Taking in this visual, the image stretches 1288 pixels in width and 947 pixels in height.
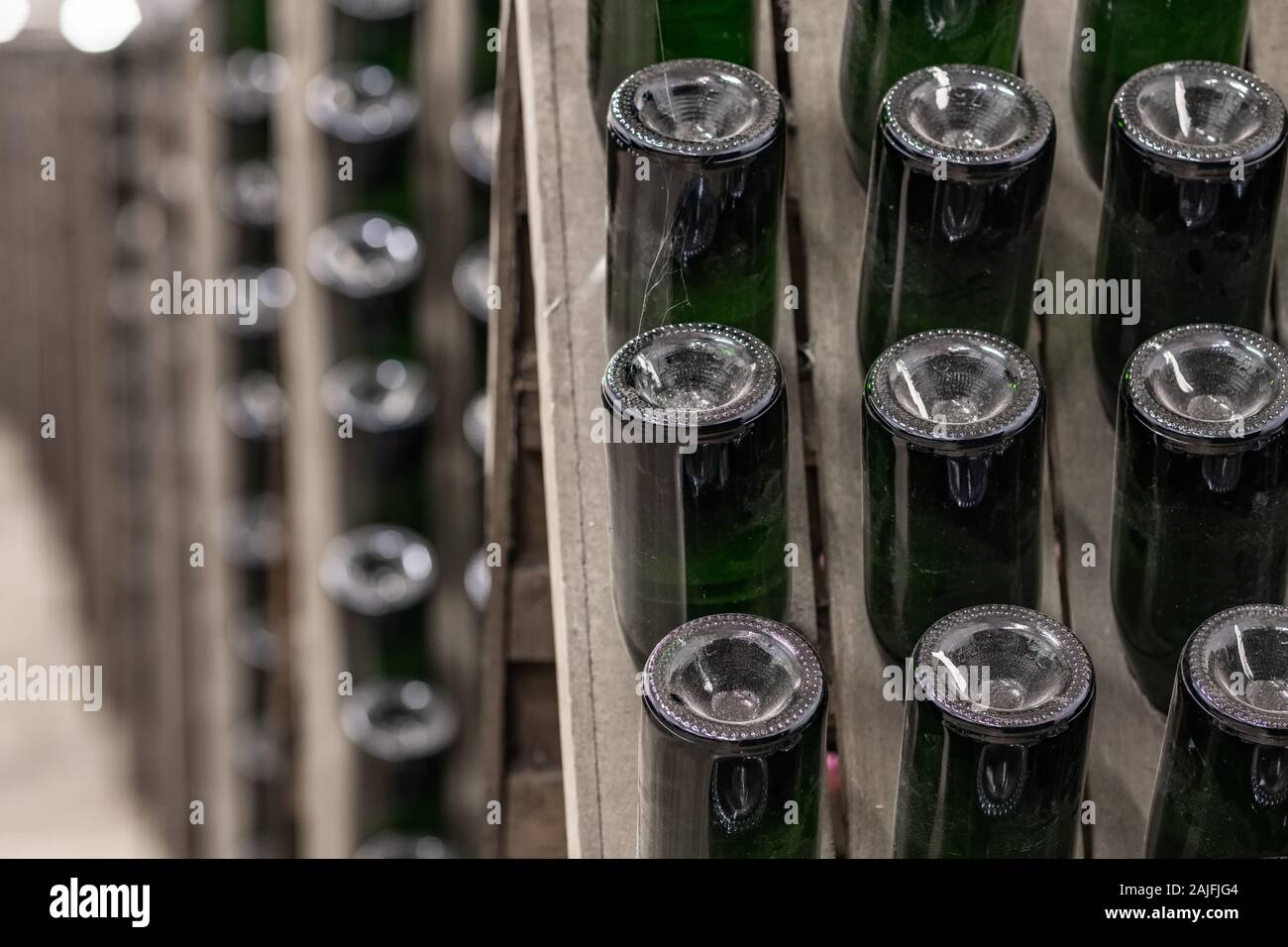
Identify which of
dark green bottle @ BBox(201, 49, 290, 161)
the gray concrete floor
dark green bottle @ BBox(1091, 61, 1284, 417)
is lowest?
the gray concrete floor

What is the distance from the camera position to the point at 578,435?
896 millimetres

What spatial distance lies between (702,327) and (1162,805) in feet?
0.86

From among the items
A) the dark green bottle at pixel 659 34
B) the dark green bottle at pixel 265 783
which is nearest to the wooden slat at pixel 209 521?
the dark green bottle at pixel 265 783

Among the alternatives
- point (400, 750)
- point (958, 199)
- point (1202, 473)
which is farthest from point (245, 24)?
point (1202, 473)

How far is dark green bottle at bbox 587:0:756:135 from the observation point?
92cm

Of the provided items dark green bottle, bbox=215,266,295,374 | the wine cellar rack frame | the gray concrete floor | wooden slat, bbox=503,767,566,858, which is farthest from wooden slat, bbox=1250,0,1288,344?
the gray concrete floor

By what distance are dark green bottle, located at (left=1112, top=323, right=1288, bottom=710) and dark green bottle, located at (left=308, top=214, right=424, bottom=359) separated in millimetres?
791

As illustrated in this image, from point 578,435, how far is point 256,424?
888 mm

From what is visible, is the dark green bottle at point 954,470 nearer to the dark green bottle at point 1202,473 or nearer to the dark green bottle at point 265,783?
the dark green bottle at point 1202,473

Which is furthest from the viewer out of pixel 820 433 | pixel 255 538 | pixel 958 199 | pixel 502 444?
pixel 255 538

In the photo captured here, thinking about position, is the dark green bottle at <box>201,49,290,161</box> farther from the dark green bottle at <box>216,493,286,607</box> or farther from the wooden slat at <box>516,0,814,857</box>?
the wooden slat at <box>516,0,814,857</box>

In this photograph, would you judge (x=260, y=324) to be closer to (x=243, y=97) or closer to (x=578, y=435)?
(x=243, y=97)

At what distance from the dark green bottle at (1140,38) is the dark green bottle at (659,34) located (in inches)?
6.5
